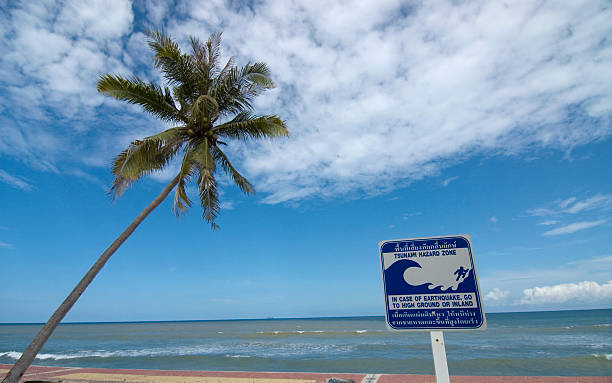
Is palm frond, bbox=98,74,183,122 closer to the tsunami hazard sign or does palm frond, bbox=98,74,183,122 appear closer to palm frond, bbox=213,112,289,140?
palm frond, bbox=213,112,289,140

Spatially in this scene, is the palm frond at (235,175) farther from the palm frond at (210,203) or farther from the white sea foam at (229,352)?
the white sea foam at (229,352)

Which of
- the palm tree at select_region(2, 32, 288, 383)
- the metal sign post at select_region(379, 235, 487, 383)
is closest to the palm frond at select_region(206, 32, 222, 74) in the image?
the palm tree at select_region(2, 32, 288, 383)

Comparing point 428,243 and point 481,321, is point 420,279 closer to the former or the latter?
point 428,243

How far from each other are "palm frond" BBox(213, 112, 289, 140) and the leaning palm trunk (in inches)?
104

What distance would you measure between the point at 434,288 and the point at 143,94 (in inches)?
338

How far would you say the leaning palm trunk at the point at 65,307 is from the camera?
17.0 ft

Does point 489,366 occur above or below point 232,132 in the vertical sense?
below

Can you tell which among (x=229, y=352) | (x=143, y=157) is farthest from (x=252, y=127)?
(x=229, y=352)

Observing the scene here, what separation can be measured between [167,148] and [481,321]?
851 cm

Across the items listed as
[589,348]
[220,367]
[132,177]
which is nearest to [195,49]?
[132,177]

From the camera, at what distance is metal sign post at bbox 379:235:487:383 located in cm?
215

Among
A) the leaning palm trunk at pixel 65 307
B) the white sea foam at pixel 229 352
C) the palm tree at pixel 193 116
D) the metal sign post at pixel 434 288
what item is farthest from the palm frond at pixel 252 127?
the white sea foam at pixel 229 352

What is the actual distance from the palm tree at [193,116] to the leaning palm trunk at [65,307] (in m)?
0.07

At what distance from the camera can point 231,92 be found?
9.15 m
